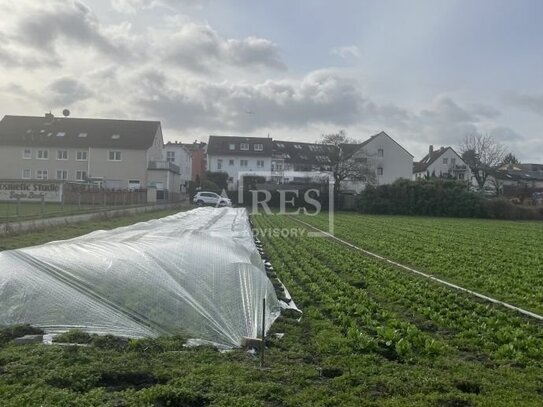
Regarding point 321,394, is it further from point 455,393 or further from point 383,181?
point 383,181

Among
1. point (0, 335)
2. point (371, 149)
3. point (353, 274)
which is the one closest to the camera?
point (0, 335)

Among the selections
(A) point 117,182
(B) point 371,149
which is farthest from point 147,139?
(B) point 371,149

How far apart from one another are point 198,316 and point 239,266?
184 cm

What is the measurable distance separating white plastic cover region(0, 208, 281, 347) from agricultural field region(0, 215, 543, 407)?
401 millimetres

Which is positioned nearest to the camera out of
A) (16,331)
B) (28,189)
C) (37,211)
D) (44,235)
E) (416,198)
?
(16,331)

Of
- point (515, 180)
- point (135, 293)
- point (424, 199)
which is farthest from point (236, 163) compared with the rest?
point (135, 293)

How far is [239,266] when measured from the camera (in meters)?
8.65

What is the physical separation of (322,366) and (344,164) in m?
54.2

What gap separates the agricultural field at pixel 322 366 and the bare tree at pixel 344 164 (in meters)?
50.5

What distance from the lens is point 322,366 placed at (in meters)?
5.62

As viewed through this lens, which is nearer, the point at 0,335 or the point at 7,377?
the point at 7,377

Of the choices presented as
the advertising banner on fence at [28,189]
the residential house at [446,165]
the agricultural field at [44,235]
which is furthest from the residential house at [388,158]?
the agricultural field at [44,235]

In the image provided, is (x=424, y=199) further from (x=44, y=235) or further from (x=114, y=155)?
(x=44, y=235)

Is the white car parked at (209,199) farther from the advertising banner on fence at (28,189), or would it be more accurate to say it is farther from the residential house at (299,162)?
the advertising banner on fence at (28,189)
